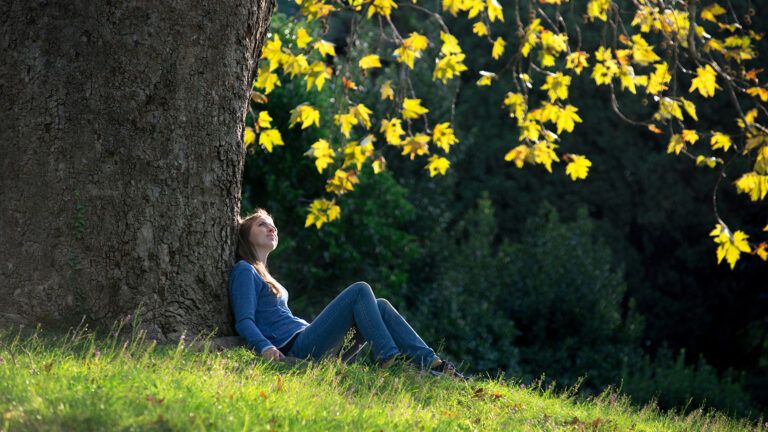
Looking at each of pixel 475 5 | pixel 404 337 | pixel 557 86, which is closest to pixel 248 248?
pixel 404 337

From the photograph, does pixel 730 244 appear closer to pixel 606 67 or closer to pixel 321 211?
pixel 606 67

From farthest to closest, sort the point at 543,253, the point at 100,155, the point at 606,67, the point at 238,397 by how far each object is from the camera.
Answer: the point at 543,253 → the point at 606,67 → the point at 100,155 → the point at 238,397

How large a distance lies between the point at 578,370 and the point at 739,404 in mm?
2634

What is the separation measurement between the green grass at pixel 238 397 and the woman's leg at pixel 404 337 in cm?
25

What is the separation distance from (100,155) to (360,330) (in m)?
1.98

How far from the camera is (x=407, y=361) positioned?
6516 millimetres

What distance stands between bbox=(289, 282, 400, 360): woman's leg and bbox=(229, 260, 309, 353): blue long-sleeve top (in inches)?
7.1

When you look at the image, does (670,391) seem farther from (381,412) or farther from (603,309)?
(381,412)

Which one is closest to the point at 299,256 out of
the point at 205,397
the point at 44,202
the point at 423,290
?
the point at 423,290

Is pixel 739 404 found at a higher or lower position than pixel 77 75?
lower

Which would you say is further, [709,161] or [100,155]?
[709,161]

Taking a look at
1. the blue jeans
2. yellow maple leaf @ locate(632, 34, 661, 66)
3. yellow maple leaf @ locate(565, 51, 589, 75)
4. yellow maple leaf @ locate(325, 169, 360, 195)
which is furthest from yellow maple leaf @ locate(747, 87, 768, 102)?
the blue jeans

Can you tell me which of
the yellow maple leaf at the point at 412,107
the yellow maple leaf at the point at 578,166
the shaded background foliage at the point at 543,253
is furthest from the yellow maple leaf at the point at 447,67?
the shaded background foliage at the point at 543,253

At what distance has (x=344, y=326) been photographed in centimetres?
668
